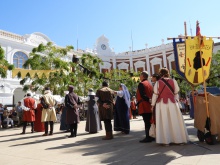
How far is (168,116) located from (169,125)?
191mm

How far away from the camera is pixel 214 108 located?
4383 mm

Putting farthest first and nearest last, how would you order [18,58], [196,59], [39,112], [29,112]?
[18,58] → [39,112] → [29,112] → [196,59]

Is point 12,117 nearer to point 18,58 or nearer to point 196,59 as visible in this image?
point 18,58

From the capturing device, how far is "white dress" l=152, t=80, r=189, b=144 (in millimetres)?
4391

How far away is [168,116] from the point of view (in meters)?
4.48

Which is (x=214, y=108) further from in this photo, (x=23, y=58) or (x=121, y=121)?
(x=23, y=58)

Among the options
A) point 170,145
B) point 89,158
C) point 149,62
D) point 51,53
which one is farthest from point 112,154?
point 149,62

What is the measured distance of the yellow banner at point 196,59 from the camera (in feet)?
16.1

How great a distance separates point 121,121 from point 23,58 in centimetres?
1917

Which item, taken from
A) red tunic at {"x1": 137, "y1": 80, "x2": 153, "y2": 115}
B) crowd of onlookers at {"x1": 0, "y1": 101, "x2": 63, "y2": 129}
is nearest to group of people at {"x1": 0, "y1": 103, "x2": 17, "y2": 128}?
crowd of onlookers at {"x1": 0, "y1": 101, "x2": 63, "y2": 129}

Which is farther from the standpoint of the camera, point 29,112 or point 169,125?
point 29,112

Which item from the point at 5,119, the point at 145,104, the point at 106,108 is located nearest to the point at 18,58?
the point at 5,119

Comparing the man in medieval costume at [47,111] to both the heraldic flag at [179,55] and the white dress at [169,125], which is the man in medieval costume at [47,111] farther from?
the heraldic flag at [179,55]

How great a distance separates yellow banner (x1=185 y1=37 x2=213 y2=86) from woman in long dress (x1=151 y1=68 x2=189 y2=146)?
0.63 meters
